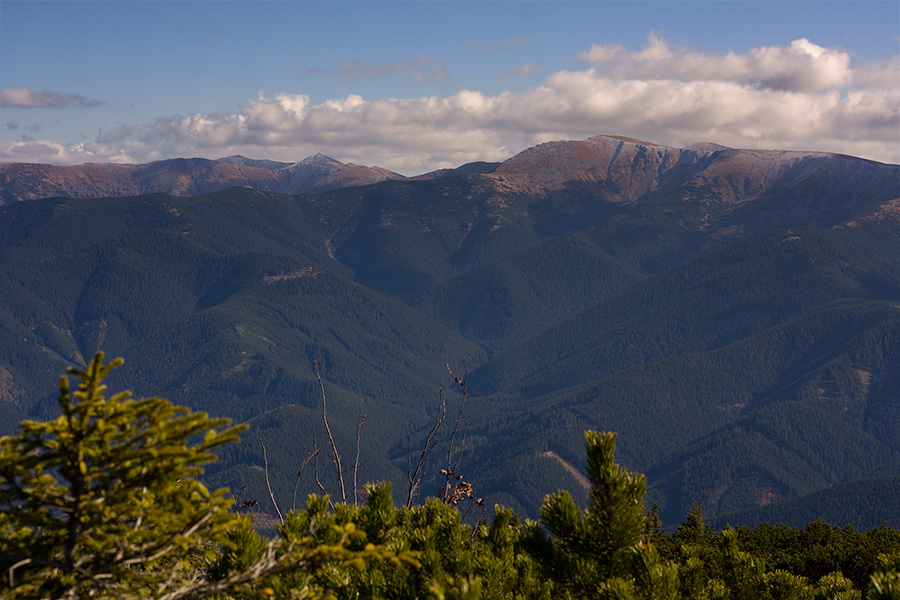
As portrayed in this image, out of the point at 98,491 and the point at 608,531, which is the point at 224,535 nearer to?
the point at 98,491

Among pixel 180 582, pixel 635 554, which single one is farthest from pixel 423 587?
pixel 180 582

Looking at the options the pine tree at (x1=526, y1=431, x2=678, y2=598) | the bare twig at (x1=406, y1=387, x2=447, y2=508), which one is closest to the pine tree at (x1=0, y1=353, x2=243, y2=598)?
the pine tree at (x1=526, y1=431, x2=678, y2=598)

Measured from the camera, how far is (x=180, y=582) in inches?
387

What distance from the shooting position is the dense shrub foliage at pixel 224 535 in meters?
8.80

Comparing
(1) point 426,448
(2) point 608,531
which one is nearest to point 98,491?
(2) point 608,531

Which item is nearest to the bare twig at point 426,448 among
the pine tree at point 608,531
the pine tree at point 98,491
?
the pine tree at point 608,531

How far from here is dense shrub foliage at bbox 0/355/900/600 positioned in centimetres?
880

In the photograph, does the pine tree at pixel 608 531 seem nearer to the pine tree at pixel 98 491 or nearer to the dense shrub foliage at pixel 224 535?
the dense shrub foliage at pixel 224 535

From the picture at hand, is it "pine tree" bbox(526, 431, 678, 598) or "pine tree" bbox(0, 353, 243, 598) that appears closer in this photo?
"pine tree" bbox(0, 353, 243, 598)

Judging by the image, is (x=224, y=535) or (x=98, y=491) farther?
(x=224, y=535)

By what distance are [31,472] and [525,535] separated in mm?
8624

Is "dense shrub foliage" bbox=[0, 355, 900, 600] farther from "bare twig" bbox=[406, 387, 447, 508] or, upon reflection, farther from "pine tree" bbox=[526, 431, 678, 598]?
"bare twig" bbox=[406, 387, 447, 508]

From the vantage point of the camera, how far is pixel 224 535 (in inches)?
474

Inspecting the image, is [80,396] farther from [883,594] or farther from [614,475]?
[883,594]
